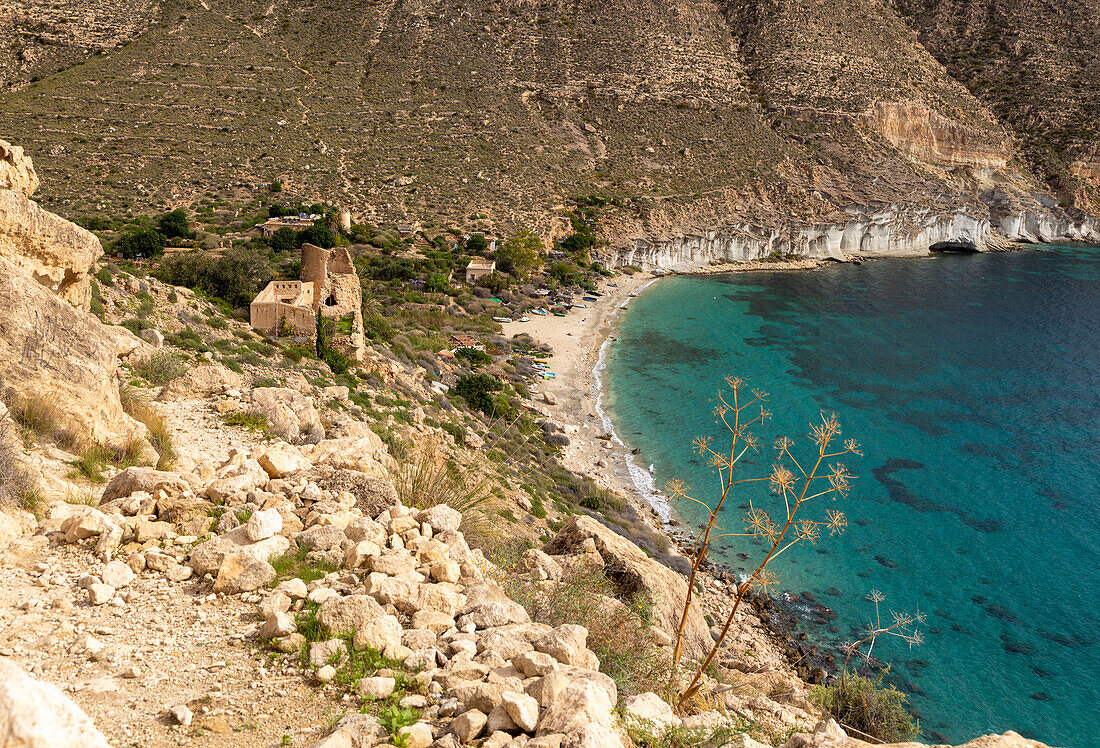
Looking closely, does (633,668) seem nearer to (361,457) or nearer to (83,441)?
(361,457)

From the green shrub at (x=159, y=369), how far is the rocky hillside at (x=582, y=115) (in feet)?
121

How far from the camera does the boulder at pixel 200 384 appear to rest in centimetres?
934

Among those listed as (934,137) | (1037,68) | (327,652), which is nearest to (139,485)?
(327,652)

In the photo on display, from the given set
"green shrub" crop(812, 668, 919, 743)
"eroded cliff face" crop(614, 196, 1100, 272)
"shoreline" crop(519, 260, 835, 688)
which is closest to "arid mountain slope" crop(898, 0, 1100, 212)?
"eroded cliff face" crop(614, 196, 1100, 272)

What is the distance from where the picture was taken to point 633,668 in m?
4.95

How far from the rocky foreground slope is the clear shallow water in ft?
42.4

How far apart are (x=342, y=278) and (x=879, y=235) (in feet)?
228

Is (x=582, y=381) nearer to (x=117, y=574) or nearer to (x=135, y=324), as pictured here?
A: (x=135, y=324)

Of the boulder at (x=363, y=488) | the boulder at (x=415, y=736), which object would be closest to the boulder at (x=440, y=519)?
the boulder at (x=363, y=488)

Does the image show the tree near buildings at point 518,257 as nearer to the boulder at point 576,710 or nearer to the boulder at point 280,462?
the boulder at point 280,462

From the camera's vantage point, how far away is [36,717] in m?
1.87

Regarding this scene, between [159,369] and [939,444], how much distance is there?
100.0ft

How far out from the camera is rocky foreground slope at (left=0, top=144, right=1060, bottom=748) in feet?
10.8

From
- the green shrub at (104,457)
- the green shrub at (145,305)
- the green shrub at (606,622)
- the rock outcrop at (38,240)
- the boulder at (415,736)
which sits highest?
the rock outcrop at (38,240)
